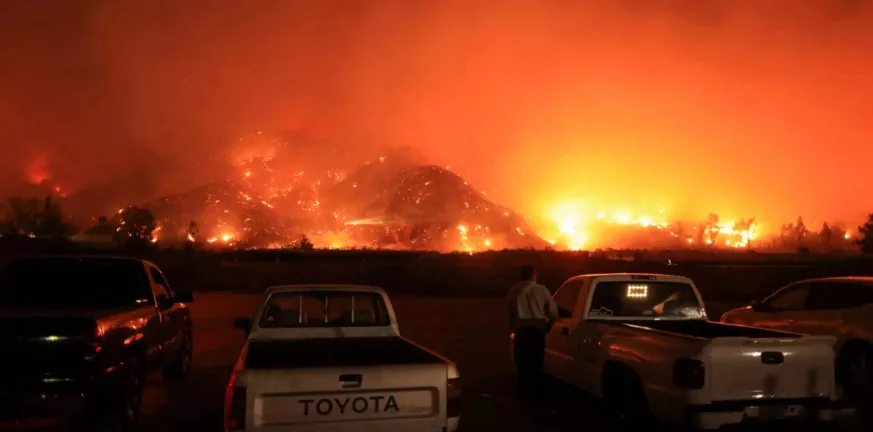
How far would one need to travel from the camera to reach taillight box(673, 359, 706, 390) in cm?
578

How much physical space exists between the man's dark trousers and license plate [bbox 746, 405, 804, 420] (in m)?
3.52

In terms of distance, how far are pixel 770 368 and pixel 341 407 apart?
3.62 meters

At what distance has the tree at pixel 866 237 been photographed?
2133 inches

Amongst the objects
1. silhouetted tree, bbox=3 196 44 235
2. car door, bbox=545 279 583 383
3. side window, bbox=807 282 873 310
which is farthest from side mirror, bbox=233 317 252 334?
silhouetted tree, bbox=3 196 44 235

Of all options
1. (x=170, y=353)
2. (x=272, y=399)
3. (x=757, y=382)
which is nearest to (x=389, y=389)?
(x=272, y=399)

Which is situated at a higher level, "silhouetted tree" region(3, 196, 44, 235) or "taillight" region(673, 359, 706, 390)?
"silhouetted tree" region(3, 196, 44, 235)

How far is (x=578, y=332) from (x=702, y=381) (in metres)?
2.36

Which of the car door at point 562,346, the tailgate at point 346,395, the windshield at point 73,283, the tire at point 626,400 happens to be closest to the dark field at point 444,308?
the car door at point 562,346

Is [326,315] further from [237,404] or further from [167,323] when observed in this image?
[167,323]

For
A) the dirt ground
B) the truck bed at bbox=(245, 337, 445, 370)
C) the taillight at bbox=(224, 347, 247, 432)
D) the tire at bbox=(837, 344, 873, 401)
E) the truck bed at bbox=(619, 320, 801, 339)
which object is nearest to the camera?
the taillight at bbox=(224, 347, 247, 432)

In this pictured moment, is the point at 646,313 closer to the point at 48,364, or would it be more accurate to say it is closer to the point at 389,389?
the point at 389,389

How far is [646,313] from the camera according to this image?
8484 mm

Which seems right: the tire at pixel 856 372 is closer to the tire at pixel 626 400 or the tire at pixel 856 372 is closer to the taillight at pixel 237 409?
the tire at pixel 626 400

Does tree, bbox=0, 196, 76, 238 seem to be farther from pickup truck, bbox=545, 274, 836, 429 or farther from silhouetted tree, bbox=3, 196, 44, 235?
pickup truck, bbox=545, 274, 836, 429
